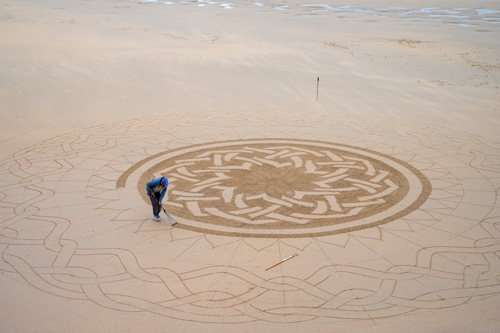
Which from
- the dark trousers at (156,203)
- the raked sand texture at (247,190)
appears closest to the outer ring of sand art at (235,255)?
the raked sand texture at (247,190)

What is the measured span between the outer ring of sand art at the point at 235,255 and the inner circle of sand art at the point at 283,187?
0.37 m

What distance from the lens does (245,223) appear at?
9031 millimetres

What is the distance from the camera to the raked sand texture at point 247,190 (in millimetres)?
6695

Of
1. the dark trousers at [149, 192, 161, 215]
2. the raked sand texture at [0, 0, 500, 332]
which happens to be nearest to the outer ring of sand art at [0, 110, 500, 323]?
the raked sand texture at [0, 0, 500, 332]

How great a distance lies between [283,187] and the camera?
420 inches

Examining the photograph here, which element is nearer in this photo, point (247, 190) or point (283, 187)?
point (247, 190)

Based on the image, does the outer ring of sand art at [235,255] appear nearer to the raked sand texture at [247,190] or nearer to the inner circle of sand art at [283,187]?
the raked sand texture at [247,190]

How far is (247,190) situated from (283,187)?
0.86m

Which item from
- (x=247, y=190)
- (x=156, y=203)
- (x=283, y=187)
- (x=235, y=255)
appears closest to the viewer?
(x=235, y=255)

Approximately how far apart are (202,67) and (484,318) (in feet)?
63.2

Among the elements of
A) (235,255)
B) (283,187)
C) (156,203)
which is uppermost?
(156,203)

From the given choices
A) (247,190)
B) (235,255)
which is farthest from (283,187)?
(235,255)

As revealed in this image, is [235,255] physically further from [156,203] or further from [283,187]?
[283,187]

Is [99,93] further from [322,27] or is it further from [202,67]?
[322,27]
